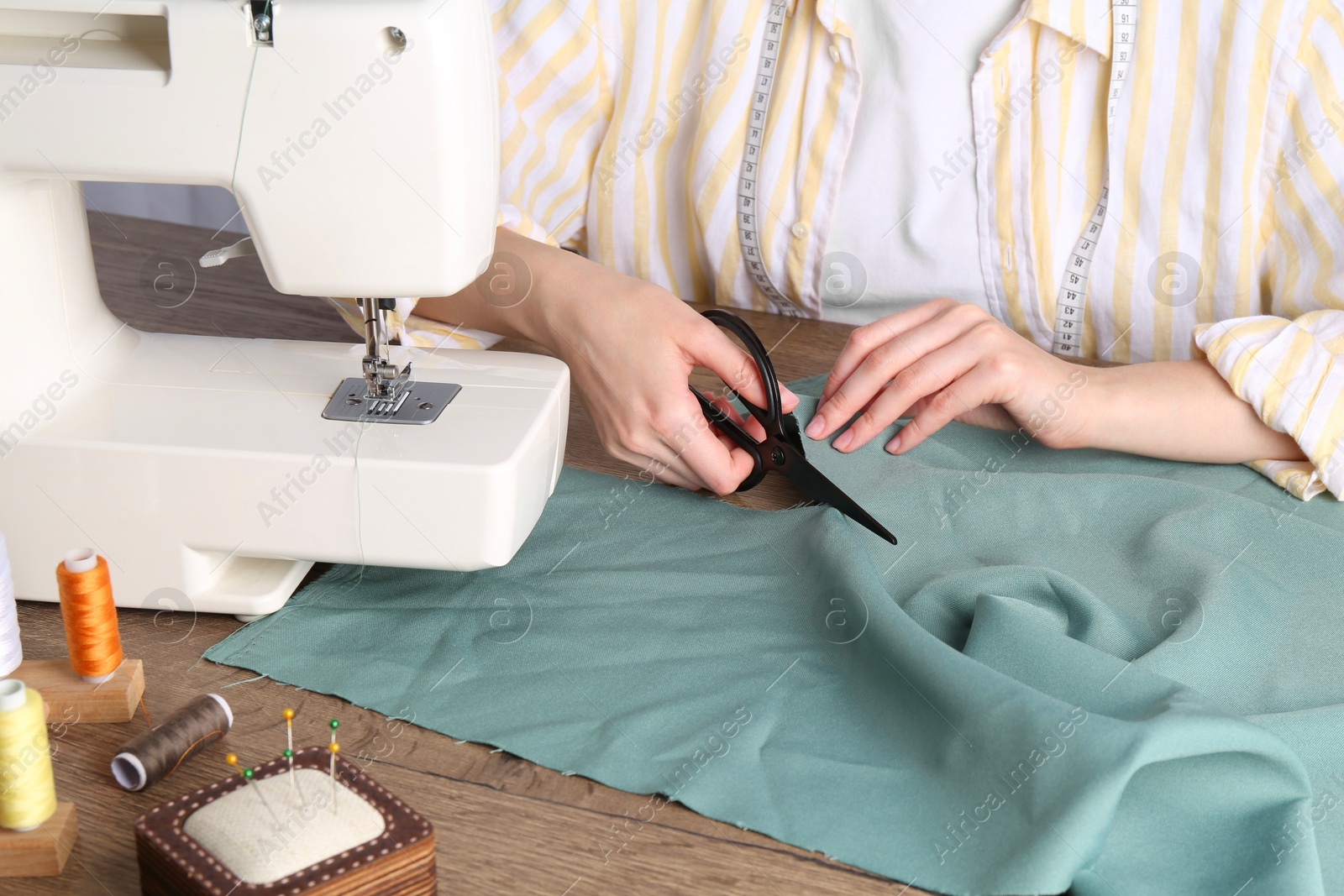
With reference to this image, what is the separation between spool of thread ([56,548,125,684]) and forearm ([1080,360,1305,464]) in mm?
987

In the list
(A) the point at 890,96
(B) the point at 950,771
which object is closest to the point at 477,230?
(B) the point at 950,771

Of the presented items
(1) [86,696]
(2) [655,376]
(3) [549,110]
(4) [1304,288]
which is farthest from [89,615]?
(4) [1304,288]

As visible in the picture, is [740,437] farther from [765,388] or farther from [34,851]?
[34,851]

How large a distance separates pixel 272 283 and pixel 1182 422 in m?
0.95

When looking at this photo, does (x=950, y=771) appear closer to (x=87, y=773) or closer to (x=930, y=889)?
(x=930, y=889)

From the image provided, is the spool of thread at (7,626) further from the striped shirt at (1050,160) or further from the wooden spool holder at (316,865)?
the striped shirt at (1050,160)

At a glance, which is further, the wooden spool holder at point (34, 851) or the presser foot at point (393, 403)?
the presser foot at point (393, 403)

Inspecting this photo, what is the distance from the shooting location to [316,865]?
65 centimetres

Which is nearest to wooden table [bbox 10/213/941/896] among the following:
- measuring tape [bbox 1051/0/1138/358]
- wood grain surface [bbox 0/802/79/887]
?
wood grain surface [bbox 0/802/79/887]

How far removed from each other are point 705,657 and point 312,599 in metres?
0.37

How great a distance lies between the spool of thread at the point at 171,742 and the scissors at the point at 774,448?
557 millimetres

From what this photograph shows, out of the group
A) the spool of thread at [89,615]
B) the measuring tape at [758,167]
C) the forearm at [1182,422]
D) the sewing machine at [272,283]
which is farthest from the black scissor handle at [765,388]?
the spool of thread at [89,615]

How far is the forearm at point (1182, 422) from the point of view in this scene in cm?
125

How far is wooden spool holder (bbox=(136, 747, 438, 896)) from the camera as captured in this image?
64cm
